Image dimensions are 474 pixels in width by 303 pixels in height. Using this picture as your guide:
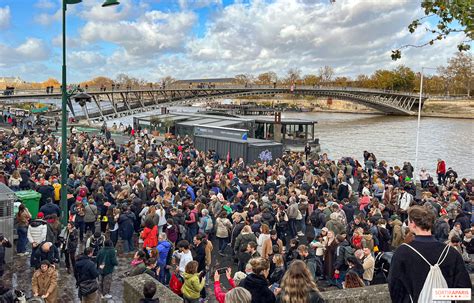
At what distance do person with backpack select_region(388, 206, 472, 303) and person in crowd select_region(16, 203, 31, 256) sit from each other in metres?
8.88

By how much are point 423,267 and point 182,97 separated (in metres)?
69.3

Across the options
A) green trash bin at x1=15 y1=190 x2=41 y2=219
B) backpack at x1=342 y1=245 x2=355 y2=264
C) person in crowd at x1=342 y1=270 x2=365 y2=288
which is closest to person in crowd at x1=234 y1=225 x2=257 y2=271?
backpack at x1=342 y1=245 x2=355 y2=264

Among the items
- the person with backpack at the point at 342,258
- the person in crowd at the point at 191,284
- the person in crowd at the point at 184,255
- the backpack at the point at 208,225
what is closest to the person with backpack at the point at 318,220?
the person with backpack at the point at 342,258

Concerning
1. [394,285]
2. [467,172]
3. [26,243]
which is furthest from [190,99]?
[394,285]

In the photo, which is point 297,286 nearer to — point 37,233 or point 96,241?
point 96,241

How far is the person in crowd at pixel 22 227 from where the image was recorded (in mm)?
9906

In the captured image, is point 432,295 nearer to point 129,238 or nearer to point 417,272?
point 417,272

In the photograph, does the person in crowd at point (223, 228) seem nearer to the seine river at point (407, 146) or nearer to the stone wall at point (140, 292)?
the stone wall at point (140, 292)

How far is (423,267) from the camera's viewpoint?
322 cm

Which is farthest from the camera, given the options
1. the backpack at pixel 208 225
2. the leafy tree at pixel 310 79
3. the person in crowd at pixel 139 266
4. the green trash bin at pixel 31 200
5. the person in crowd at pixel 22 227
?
the leafy tree at pixel 310 79

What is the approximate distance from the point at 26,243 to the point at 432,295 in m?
9.81

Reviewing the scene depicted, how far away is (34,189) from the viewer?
13227 millimetres

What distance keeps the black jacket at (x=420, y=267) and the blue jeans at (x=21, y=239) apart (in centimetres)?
913

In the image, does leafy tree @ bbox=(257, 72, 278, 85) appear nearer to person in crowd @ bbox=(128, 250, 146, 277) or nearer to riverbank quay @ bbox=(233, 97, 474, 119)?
riverbank quay @ bbox=(233, 97, 474, 119)
